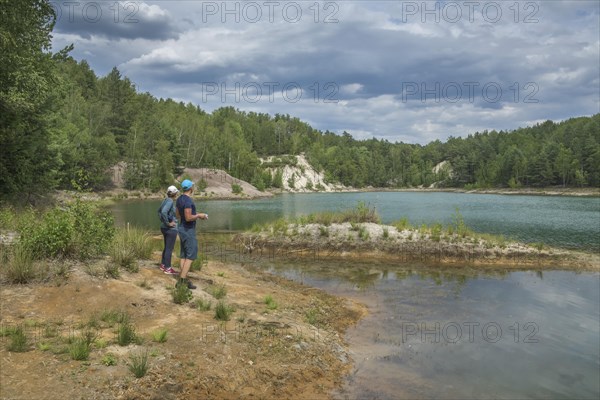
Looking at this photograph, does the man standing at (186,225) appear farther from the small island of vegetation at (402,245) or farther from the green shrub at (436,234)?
the green shrub at (436,234)

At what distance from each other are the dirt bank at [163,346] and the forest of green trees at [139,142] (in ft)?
11.1

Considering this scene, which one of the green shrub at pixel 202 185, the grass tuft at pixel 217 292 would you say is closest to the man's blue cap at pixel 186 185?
the grass tuft at pixel 217 292

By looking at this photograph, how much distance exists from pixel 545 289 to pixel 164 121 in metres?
92.7

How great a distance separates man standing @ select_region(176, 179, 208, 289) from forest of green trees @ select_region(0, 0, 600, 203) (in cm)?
276

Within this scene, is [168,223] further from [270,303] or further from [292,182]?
[292,182]

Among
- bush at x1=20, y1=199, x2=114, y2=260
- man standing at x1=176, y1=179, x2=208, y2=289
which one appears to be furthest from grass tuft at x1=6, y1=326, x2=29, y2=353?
man standing at x1=176, y1=179, x2=208, y2=289

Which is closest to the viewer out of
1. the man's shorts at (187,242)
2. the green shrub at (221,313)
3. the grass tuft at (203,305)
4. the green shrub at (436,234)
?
the green shrub at (221,313)

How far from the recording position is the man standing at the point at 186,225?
36.4 feet

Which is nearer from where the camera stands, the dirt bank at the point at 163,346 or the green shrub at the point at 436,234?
the dirt bank at the point at 163,346

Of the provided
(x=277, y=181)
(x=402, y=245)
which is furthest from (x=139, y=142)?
(x=402, y=245)

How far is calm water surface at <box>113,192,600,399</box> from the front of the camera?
834 cm

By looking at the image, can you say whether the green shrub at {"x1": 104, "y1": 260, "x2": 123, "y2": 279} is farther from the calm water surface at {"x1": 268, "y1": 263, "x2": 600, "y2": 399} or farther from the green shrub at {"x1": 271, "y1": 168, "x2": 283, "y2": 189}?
the green shrub at {"x1": 271, "y1": 168, "x2": 283, "y2": 189}

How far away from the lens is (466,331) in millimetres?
11477

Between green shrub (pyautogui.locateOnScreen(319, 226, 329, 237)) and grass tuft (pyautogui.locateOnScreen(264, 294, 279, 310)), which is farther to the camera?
green shrub (pyautogui.locateOnScreen(319, 226, 329, 237))
